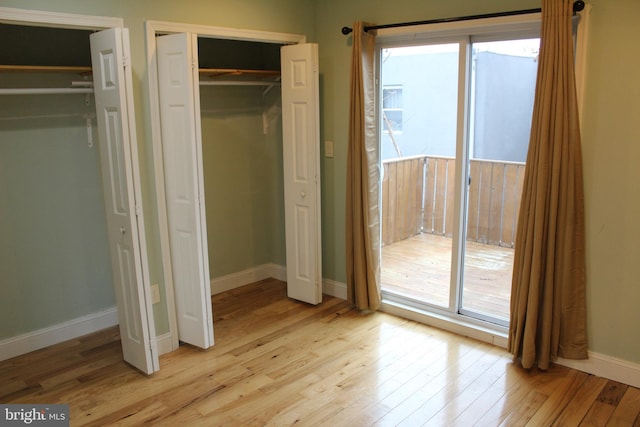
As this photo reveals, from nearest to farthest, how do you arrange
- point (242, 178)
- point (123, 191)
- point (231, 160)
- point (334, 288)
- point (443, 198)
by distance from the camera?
point (123, 191)
point (443, 198)
point (334, 288)
point (231, 160)
point (242, 178)

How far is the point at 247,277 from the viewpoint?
495 centimetres

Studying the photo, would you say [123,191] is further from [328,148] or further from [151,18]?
[328,148]

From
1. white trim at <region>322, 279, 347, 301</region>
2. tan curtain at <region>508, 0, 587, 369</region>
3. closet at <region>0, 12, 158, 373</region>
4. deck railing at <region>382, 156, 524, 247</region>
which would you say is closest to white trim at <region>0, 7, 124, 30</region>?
closet at <region>0, 12, 158, 373</region>

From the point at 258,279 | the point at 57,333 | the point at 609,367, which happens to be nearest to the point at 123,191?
the point at 57,333

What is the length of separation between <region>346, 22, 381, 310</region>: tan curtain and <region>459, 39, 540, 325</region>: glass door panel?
714mm

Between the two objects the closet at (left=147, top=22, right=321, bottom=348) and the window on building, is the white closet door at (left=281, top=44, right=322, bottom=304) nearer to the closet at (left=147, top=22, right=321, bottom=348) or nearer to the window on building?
the closet at (left=147, top=22, right=321, bottom=348)

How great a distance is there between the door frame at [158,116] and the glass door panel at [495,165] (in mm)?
1680

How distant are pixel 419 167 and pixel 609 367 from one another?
183 cm

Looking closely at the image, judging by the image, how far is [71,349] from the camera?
366 centimetres

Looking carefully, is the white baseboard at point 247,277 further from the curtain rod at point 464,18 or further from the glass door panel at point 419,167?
the curtain rod at point 464,18

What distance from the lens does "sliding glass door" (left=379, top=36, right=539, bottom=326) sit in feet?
11.2

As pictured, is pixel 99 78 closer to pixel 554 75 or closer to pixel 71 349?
pixel 71 349

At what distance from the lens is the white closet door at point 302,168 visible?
157 inches

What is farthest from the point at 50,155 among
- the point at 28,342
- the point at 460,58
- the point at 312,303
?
the point at 460,58
